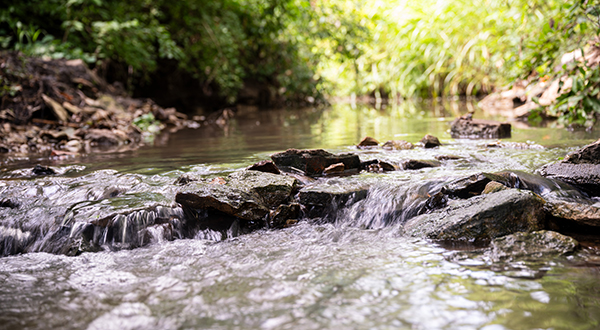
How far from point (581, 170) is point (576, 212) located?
698mm

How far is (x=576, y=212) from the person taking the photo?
84.3 inches

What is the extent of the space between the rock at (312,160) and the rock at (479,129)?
91.8 inches

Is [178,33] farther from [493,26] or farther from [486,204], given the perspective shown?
[486,204]

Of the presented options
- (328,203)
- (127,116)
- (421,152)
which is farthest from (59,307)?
(127,116)

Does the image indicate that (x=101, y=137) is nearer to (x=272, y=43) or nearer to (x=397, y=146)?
(x=397, y=146)

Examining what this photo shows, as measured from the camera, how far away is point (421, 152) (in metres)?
3.99

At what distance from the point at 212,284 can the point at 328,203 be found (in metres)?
1.02

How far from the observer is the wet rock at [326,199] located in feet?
8.56

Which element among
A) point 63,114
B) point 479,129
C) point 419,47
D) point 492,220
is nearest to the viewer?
point 492,220

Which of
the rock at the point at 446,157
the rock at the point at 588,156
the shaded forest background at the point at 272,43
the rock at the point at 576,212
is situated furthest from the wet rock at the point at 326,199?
the shaded forest background at the point at 272,43

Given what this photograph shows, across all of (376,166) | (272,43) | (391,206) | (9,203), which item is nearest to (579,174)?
(391,206)

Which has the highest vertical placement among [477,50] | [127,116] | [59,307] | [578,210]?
[477,50]

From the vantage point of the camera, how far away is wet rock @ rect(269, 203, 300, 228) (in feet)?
8.27

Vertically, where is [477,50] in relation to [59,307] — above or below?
above
